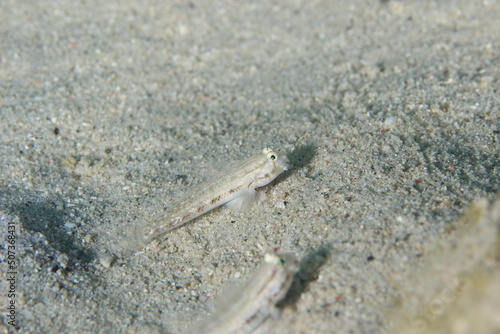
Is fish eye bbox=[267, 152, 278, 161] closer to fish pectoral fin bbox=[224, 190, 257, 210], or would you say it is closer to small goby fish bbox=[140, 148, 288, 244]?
small goby fish bbox=[140, 148, 288, 244]

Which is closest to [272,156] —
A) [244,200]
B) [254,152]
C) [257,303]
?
[244,200]

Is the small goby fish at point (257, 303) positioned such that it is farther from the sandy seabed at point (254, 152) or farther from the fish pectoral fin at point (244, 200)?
the fish pectoral fin at point (244, 200)

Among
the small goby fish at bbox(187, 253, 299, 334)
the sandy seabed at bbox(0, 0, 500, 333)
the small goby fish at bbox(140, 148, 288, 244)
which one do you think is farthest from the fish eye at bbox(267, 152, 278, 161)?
the small goby fish at bbox(187, 253, 299, 334)

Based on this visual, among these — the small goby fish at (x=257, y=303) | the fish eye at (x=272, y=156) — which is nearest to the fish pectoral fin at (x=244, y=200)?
the fish eye at (x=272, y=156)

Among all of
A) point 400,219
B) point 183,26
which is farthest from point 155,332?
point 183,26

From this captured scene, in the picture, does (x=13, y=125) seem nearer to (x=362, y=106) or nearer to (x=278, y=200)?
(x=278, y=200)
